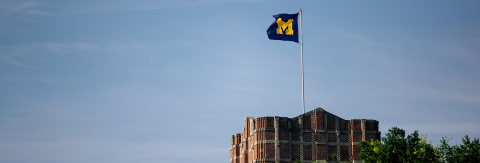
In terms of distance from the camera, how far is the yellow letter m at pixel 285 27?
71688 millimetres

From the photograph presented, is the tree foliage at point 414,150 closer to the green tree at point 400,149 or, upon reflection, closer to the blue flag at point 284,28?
the green tree at point 400,149

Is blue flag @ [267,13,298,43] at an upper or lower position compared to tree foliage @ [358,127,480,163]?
upper

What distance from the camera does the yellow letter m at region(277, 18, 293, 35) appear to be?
71688 millimetres

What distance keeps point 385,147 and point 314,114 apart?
1310 cm

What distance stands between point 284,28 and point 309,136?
10.3m

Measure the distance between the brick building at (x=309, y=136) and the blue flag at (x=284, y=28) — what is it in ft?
24.1

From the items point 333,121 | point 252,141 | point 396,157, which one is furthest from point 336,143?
point 396,157

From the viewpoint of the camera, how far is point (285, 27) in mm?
72000

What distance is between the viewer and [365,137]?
7156 cm

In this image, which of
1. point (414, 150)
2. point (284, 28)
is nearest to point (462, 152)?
point (414, 150)

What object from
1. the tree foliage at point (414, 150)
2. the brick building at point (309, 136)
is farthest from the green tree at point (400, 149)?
the brick building at point (309, 136)

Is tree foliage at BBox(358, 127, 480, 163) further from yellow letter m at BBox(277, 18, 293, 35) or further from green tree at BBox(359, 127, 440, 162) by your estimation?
yellow letter m at BBox(277, 18, 293, 35)

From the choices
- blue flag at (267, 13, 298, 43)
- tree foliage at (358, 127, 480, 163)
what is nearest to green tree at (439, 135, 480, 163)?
tree foliage at (358, 127, 480, 163)

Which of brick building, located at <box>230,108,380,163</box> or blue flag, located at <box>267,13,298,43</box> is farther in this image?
blue flag, located at <box>267,13,298,43</box>
